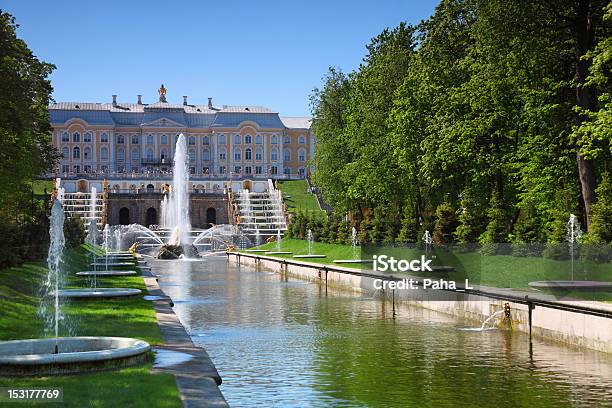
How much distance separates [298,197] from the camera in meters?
101

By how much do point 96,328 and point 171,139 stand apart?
11316 centimetres

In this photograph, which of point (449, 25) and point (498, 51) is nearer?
point (498, 51)

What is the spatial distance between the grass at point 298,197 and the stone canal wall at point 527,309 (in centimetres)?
6227

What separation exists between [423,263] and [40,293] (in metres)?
13.3

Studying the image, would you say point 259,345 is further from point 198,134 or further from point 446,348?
point 198,134

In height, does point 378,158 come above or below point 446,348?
above

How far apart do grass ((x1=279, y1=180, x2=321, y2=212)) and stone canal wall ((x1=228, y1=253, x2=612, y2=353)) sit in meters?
62.3

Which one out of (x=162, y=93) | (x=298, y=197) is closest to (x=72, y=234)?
(x=298, y=197)

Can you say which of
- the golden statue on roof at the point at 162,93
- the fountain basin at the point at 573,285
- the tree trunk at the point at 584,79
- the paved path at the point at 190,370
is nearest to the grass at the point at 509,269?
the fountain basin at the point at 573,285

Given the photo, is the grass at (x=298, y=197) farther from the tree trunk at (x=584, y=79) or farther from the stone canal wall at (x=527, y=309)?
the stone canal wall at (x=527, y=309)

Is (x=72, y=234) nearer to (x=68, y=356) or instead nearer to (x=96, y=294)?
(x=96, y=294)

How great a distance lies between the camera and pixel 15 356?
11.4 metres

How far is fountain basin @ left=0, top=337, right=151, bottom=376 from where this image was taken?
10.9m

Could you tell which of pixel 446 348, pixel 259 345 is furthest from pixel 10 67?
pixel 446 348
